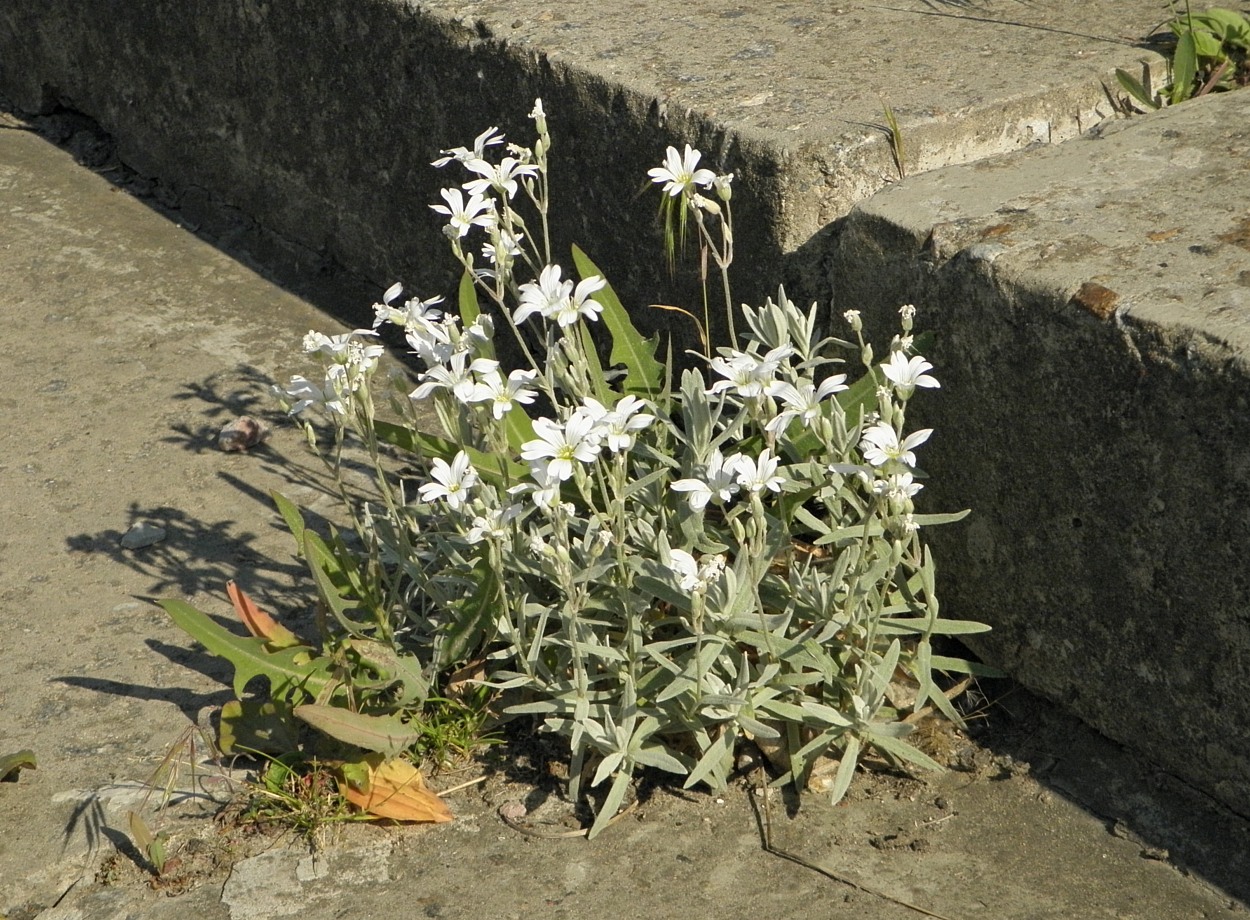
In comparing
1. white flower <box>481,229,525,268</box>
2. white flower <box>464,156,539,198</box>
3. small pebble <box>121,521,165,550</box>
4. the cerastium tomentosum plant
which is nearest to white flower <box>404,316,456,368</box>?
the cerastium tomentosum plant

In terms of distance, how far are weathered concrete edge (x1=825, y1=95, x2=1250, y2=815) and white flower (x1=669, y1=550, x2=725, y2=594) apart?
0.60 m

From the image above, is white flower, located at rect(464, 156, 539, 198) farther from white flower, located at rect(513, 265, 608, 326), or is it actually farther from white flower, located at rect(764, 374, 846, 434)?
white flower, located at rect(764, 374, 846, 434)

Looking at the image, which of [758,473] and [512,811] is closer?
A: [758,473]

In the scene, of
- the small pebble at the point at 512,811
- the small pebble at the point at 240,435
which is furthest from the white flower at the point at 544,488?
the small pebble at the point at 240,435

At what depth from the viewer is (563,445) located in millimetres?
2143

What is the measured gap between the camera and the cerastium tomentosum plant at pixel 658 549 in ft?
7.23

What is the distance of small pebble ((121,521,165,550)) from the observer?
3.27 m

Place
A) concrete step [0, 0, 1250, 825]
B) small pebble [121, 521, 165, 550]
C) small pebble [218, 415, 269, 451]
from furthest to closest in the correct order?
small pebble [218, 415, 269, 451] < small pebble [121, 521, 165, 550] < concrete step [0, 0, 1250, 825]

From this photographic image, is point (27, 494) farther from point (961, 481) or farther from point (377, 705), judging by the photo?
point (961, 481)

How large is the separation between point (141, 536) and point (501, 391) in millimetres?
1419

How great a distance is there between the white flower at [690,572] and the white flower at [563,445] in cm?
22

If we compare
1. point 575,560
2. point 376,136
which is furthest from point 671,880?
point 376,136

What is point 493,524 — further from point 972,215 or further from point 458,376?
point 972,215

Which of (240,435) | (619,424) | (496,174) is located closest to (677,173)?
(496,174)
